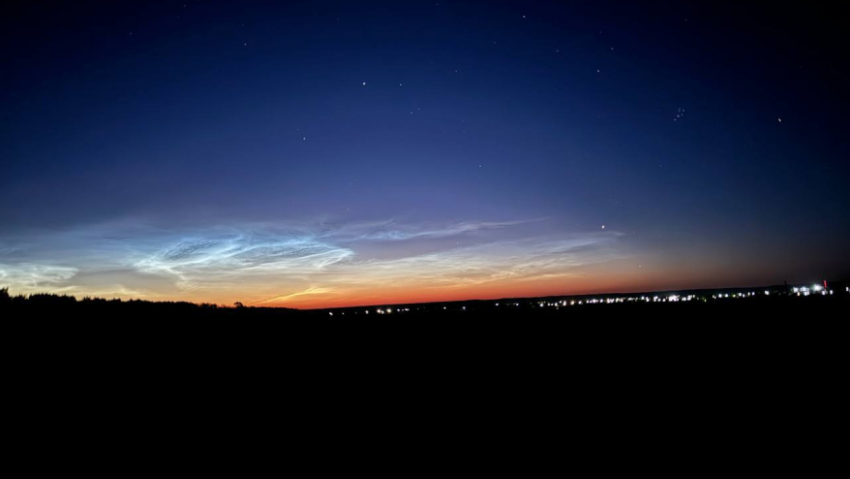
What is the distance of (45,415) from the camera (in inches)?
273

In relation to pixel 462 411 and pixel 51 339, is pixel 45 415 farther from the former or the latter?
pixel 462 411

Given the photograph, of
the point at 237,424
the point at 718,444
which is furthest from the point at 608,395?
the point at 237,424

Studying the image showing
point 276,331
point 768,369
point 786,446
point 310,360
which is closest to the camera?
point 786,446

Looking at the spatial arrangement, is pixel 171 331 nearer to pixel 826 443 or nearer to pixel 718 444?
pixel 718 444

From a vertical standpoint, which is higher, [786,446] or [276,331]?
[276,331]

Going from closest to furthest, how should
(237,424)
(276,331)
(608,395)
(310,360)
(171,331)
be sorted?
(237,424) < (608,395) < (310,360) < (171,331) < (276,331)

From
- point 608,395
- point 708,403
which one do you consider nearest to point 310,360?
point 608,395

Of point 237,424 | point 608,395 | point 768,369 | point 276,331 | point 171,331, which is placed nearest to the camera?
point 237,424

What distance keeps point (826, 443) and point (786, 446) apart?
58cm

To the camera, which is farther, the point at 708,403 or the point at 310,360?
the point at 310,360

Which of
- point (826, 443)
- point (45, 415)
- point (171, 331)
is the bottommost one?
point (826, 443)

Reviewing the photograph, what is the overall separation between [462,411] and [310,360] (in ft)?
20.0

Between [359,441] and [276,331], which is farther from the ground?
[276,331]

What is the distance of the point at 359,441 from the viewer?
6617 mm
